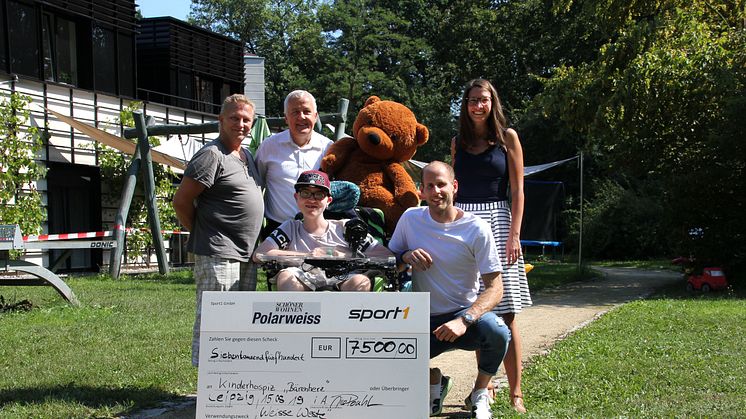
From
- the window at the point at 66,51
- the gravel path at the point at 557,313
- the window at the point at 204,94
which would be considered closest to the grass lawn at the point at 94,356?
the gravel path at the point at 557,313

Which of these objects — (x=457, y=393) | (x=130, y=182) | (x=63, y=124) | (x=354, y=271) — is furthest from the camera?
(x=63, y=124)

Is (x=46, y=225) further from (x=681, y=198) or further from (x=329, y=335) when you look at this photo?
(x=329, y=335)

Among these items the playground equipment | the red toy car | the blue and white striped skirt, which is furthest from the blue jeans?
the red toy car

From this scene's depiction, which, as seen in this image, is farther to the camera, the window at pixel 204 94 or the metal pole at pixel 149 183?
the window at pixel 204 94

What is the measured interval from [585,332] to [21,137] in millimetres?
11504

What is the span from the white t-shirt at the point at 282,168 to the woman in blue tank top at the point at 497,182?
3.22 feet

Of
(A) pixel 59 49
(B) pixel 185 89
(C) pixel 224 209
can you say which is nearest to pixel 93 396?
(C) pixel 224 209

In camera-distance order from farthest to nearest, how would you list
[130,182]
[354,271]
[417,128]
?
[130,182], [417,128], [354,271]

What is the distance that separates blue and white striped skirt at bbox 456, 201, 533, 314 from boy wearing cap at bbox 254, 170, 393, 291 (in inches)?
26.9

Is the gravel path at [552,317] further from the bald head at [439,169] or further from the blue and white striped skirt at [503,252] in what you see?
the bald head at [439,169]

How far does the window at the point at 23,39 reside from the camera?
51.0ft

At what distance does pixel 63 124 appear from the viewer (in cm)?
1655

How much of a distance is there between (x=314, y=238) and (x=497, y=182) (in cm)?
114

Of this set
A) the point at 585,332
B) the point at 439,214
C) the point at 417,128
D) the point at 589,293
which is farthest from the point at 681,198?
the point at 439,214
